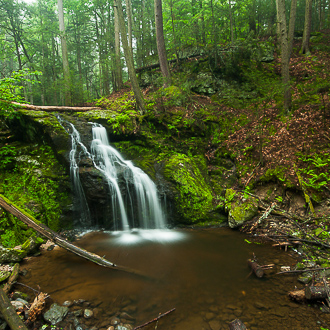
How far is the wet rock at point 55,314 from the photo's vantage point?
308 cm

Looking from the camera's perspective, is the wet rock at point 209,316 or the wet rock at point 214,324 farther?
the wet rock at point 209,316

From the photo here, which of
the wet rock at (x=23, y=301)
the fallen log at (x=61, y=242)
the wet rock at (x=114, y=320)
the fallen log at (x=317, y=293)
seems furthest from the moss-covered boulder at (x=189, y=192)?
the wet rock at (x=23, y=301)

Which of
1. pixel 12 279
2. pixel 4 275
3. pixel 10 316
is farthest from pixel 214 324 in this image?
pixel 4 275

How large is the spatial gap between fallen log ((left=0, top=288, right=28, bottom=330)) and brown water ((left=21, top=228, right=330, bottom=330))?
969 millimetres

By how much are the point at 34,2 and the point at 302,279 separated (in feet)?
106

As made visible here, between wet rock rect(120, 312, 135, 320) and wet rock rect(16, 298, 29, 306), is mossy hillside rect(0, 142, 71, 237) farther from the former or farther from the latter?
wet rock rect(120, 312, 135, 320)

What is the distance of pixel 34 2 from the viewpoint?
21938 millimetres

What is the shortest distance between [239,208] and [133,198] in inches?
155

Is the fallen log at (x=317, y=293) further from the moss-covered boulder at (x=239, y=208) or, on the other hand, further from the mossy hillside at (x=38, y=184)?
the mossy hillside at (x=38, y=184)

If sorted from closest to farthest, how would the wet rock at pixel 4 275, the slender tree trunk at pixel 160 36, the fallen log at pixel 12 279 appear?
the fallen log at pixel 12 279, the wet rock at pixel 4 275, the slender tree trunk at pixel 160 36

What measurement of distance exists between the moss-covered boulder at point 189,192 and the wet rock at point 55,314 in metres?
4.74

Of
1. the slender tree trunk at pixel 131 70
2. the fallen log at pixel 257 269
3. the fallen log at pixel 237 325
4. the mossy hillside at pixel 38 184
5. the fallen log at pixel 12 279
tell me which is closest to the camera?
the fallen log at pixel 237 325

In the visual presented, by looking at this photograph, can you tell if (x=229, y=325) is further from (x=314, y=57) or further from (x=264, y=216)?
(x=314, y=57)

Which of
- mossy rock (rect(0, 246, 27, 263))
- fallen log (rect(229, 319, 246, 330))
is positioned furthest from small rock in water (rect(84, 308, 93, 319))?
mossy rock (rect(0, 246, 27, 263))
